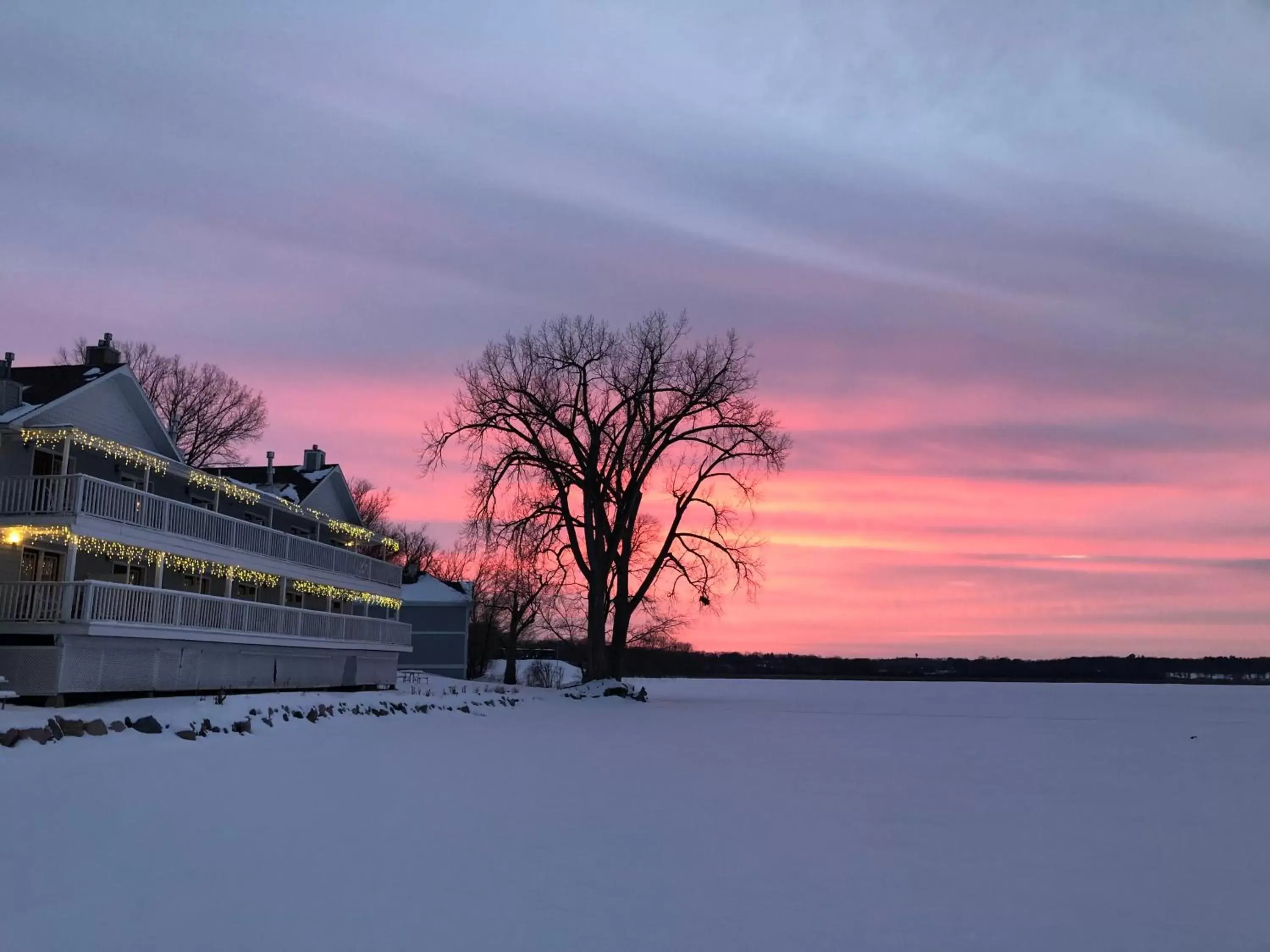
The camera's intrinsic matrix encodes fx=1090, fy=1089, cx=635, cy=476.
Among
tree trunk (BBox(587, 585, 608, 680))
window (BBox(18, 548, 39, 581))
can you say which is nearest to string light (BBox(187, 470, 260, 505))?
window (BBox(18, 548, 39, 581))

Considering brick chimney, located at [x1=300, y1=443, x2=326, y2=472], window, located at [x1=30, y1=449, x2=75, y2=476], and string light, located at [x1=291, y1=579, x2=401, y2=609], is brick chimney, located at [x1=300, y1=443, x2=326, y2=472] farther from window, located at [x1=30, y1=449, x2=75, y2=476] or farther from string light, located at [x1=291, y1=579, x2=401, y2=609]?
window, located at [x1=30, y1=449, x2=75, y2=476]

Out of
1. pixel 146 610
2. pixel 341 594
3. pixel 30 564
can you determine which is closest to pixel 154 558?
pixel 146 610

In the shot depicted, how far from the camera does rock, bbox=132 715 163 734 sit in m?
20.4

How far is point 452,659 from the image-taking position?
195 feet

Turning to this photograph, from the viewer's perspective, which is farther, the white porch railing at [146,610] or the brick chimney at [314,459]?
the brick chimney at [314,459]

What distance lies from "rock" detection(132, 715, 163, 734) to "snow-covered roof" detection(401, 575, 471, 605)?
3751 centimetres

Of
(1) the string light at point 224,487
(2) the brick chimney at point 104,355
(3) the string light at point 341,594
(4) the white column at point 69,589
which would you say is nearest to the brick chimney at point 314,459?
(3) the string light at point 341,594

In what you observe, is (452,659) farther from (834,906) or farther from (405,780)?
(834,906)

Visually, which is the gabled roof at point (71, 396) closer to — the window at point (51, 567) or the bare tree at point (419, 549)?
the window at point (51, 567)

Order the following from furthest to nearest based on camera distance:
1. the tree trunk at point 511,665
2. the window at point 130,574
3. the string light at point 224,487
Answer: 1. the tree trunk at point 511,665
2. the string light at point 224,487
3. the window at point 130,574

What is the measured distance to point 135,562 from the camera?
30234 millimetres

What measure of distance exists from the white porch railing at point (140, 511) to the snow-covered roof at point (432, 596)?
21.6 meters

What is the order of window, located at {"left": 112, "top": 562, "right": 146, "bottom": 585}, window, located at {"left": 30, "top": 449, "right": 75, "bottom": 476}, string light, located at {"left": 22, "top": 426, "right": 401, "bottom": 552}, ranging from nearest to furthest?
string light, located at {"left": 22, "top": 426, "right": 401, "bottom": 552} → window, located at {"left": 30, "top": 449, "right": 75, "bottom": 476} → window, located at {"left": 112, "top": 562, "right": 146, "bottom": 585}

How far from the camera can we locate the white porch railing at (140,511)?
24422 millimetres
